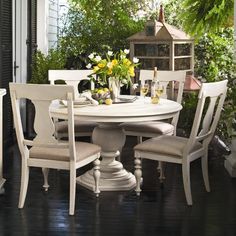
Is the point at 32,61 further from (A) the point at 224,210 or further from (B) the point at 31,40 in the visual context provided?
(A) the point at 224,210

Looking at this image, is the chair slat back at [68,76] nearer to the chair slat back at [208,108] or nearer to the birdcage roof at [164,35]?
the birdcage roof at [164,35]

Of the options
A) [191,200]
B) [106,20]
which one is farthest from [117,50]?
[191,200]

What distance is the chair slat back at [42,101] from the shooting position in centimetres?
377

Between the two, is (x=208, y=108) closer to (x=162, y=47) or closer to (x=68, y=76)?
(x=68, y=76)

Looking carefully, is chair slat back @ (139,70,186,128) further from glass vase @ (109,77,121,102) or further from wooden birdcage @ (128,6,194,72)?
wooden birdcage @ (128,6,194,72)

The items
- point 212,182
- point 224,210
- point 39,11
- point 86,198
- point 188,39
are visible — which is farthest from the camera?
point 39,11

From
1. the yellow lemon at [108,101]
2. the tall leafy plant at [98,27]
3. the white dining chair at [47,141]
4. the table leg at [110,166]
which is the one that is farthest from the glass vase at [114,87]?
the tall leafy plant at [98,27]

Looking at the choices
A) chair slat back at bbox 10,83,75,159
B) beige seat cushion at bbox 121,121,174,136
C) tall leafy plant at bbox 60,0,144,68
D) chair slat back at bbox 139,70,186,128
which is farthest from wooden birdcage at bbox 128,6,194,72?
chair slat back at bbox 10,83,75,159

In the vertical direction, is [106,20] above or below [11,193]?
above

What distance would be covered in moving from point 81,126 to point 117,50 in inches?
103

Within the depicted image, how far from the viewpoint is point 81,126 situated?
200 inches

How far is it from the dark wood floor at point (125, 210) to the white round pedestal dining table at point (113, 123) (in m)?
0.14

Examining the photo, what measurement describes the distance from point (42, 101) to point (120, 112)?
0.65m

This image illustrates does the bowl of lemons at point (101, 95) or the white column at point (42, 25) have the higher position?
the white column at point (42, 25)
